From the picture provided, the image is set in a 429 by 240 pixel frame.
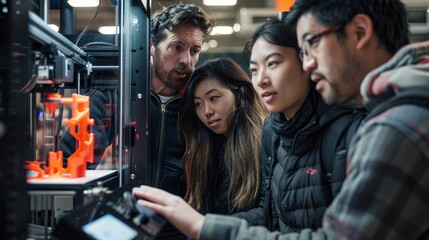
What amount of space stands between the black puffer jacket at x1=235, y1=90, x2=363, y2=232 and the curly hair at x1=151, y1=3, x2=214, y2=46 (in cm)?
89

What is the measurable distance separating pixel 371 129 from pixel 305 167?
581 mm

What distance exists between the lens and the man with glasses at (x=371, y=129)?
87cm

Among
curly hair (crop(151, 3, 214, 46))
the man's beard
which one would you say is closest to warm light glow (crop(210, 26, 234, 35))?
curly hair (crop(151, 3, 214, 46))

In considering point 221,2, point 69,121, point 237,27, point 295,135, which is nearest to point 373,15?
point 295,135

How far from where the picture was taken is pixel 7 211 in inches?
28.2

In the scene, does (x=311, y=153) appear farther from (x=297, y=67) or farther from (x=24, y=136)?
(x=24, y=136)

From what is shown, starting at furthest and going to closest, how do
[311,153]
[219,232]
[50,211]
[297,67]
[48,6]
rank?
[48,6] < [297,67] < [311,153] < [50,211] < [219,232]

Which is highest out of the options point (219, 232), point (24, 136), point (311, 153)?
point (24, 136)

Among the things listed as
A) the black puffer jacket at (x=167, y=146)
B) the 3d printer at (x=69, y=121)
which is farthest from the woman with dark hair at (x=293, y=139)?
the black puffer jacket at (x=167, y=146)

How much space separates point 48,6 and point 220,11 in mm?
4728

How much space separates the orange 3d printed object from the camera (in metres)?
1.35

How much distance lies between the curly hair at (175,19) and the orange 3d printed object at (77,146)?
3.15 ft

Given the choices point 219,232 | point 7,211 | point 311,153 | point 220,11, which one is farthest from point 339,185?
point 220,11

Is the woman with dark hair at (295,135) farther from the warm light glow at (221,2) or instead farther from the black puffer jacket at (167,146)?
the warm light glow at (221,2)
